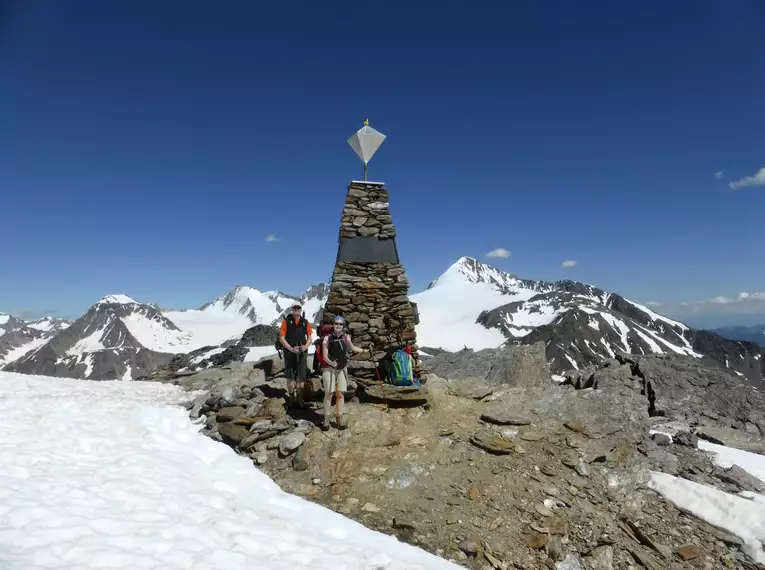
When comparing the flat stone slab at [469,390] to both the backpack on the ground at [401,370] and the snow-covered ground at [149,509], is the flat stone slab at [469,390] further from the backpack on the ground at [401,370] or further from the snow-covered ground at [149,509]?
the snow-covered ground at [149,509]

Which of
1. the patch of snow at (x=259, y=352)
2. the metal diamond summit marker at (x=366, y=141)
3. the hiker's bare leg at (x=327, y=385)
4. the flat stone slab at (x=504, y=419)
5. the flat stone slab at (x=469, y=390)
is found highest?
the metal diamond summit marker at (x=366, y=141)

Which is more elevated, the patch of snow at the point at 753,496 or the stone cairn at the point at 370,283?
the stone cairn at the point at 370,283

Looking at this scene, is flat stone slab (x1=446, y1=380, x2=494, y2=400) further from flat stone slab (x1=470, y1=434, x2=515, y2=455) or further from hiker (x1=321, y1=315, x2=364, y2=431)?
hiker (x1=321, y1=315, x2=364, y2=431)

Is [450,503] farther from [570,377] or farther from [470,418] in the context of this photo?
[570,377]

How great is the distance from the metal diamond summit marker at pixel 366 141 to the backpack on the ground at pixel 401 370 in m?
6.32

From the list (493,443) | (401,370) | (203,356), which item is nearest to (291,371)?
(401,370)

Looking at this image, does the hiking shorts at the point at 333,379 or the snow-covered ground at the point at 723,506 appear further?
the hiking shorts at the point at 333,379

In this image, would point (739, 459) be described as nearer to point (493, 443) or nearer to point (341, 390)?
point (493, 443)

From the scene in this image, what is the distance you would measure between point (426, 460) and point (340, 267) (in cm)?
682

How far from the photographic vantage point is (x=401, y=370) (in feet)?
42.1

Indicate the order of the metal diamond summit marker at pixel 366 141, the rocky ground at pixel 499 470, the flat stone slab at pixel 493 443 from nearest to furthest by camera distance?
the rocky ground at pixel 499 470 < the flat stone slab at pixel 493 443 < the metal diamond summit marker at pixel 366 141

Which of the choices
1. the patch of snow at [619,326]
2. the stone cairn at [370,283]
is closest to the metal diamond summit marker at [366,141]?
the stone cairn at [370,283]

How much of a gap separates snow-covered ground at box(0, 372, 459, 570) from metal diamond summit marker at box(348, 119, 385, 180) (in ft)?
33.4

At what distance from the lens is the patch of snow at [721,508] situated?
7715 mm
